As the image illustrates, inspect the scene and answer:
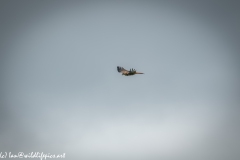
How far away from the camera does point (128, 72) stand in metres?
57.9
